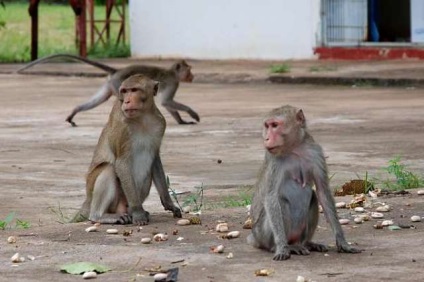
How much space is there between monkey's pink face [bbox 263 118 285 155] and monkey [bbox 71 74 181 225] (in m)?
1.75

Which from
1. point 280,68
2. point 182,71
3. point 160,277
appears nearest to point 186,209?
point 160,277

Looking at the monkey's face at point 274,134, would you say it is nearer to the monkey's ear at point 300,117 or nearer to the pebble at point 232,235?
the monkey's ear at point 300,117

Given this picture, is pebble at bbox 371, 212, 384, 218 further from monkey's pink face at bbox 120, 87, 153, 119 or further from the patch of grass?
the patch of grass

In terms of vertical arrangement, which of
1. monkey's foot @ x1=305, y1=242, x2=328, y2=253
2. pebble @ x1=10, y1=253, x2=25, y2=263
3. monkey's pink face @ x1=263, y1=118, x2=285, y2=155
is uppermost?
monkey's pink face @ x1=263, y1=118, x2=285, y2=155

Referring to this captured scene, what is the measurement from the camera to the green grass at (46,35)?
98.4 ft

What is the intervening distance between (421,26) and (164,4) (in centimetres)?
632

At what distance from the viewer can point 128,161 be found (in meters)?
8.12

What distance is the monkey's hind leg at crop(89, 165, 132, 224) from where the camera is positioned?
26.8 feet

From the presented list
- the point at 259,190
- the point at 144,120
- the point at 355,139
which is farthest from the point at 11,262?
the point at 355,139

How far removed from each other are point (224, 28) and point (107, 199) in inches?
758

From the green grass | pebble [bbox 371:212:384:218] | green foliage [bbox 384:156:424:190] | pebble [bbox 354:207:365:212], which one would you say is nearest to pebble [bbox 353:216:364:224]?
pebble [bbox 371:212:384:218]

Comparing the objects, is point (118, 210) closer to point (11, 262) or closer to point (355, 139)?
point (11, 262)

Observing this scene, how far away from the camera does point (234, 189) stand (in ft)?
34.1

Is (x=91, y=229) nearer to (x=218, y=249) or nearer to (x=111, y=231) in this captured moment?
(x=111, y=231)
